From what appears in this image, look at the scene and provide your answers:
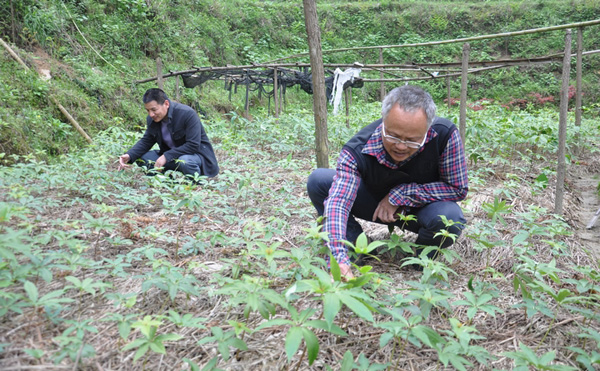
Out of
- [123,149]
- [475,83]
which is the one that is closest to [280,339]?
[123,149]

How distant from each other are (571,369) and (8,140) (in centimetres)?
535

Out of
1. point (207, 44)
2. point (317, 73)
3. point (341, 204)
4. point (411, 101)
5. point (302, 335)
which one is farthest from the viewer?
point (207, 44)

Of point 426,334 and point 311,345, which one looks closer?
point 311,345

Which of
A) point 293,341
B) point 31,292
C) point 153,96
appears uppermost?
point 153,96

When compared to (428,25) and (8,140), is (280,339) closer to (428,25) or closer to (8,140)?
(8,140)

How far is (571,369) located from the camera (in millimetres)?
1420

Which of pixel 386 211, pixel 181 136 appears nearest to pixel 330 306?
pixel 386 211

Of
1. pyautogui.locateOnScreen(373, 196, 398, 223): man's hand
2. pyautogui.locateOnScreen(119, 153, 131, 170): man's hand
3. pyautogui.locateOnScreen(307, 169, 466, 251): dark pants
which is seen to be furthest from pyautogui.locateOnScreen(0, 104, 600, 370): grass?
pyautogui.locateOnScreen(119, 153, 131, 170): man's hand

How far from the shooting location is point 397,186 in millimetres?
2393

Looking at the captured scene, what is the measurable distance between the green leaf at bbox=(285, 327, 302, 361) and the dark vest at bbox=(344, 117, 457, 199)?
116cm

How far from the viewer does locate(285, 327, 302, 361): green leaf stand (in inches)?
46.5

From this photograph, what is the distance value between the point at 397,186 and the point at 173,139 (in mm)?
2591

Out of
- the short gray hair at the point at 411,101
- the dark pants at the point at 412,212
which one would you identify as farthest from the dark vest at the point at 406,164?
the short gray hair at the point at 411,101

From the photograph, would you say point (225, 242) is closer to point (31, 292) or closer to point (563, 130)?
point (31, 292)
